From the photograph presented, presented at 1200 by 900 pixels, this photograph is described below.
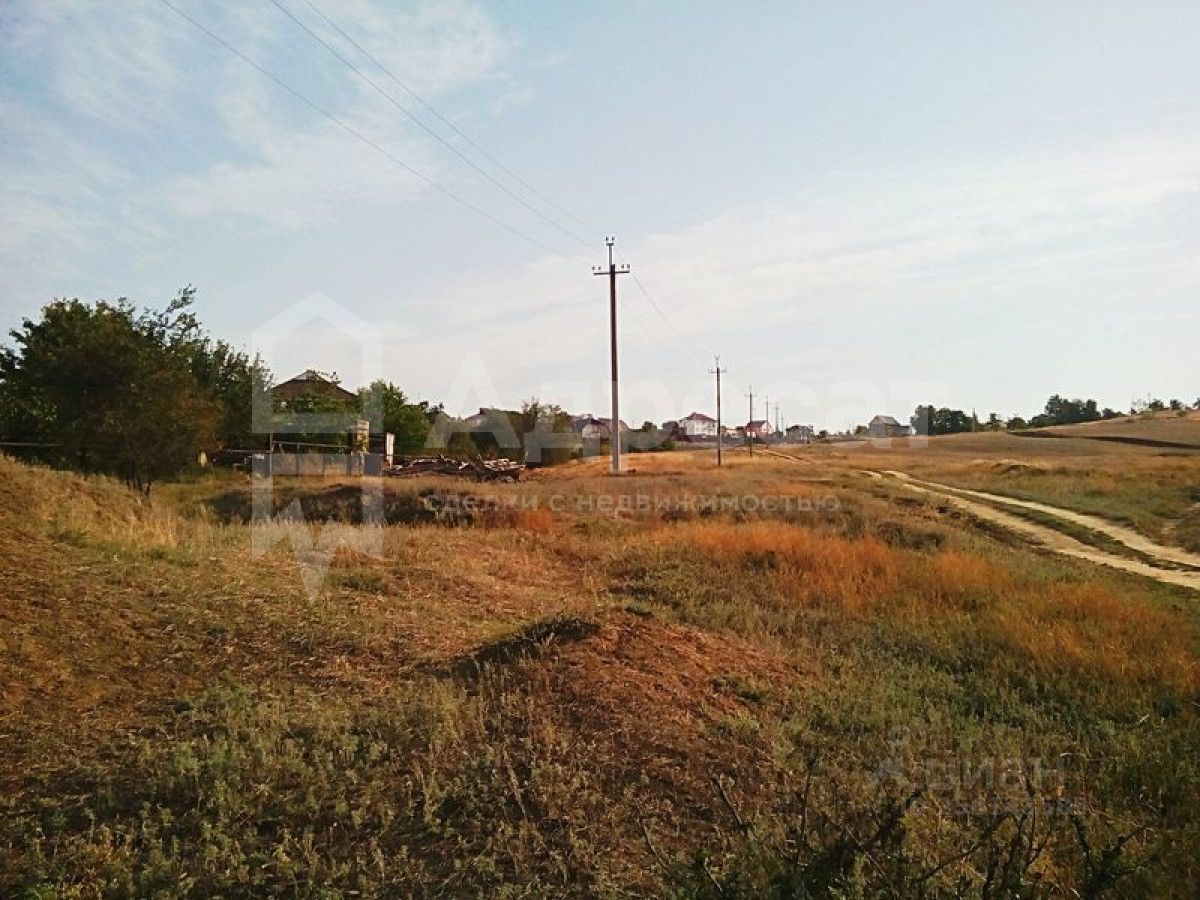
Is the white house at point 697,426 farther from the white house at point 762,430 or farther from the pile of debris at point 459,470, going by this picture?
the pile of debris at point 459,470

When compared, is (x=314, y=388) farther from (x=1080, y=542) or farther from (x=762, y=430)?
(x=762, y=430)

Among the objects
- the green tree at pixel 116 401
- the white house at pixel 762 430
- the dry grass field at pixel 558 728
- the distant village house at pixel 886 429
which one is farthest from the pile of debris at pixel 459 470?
the white house at pixel 762 430

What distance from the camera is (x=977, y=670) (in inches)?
303

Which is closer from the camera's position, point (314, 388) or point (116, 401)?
point (116, 401)

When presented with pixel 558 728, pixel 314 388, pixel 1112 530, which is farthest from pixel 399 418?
pixel 558 728

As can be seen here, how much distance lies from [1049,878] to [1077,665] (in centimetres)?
→ 432

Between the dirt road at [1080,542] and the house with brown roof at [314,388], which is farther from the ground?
the house with brown roof at [314,388]

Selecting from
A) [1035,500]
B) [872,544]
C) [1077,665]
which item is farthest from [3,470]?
[1035,500]

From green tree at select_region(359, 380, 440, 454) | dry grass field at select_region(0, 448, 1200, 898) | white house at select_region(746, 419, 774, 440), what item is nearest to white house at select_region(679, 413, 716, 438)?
white house at select_region(746, 419, 774, 440)

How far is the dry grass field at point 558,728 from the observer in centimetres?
368

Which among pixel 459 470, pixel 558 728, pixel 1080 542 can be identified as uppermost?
pixel 459 470

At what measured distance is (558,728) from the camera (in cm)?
512

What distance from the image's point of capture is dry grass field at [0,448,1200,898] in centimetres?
368

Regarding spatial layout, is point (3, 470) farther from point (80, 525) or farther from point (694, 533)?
point (694, 533)
